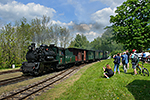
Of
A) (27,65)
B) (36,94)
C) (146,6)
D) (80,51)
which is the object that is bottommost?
(36,94)

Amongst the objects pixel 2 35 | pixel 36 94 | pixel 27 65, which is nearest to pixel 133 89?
pixel 36 94

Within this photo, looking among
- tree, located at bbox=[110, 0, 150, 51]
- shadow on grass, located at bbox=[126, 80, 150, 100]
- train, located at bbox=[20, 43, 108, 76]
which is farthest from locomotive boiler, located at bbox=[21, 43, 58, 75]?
tree, located at bbox=[110, 0, 150, 51]

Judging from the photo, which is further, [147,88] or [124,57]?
[124,57]

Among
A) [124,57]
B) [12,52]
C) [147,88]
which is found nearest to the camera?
[147,88]

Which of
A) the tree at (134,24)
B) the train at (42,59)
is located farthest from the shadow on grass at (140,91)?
the tree at (134,24)

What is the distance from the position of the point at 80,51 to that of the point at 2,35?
48.6 feet

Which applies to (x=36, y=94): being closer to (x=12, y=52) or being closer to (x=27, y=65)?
(x=27, y=65)

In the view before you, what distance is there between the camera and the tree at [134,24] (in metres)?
18.4

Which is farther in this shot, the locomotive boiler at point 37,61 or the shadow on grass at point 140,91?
the locomotive boiler at point 37,61

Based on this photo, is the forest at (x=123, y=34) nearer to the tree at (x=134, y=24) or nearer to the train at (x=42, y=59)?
the tree at (x=134, y=24)

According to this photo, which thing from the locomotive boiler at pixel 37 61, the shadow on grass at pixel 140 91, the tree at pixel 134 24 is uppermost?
the tree at pixel 134 24

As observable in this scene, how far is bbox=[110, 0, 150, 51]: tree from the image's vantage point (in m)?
18.4

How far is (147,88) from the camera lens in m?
6.26

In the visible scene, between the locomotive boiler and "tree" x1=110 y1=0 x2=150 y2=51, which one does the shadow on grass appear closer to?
the locomotive boiler
